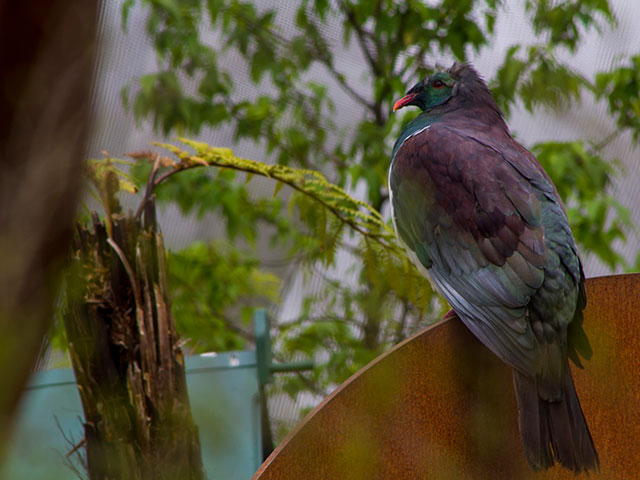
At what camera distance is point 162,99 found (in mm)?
2289

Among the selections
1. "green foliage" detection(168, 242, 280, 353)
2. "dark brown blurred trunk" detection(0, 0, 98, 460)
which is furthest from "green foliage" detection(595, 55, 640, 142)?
"dark brown blurred trunk" detection(0, 0, 98, 460)

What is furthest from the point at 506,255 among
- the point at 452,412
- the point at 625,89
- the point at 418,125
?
the point at 625,89

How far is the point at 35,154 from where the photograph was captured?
0.25 meters

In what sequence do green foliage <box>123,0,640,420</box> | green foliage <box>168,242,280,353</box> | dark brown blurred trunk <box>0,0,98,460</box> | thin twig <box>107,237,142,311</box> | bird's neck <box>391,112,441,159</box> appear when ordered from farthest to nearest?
green foliage <box>168,242,280,353</box>
green foliage <box>123,0,640,420</box>
bird's neck <box>391,112,441,159</box>
thin twig <box>107,237,142,311</box>
dark brown blurred trunk <box>0,0,98,460</box>

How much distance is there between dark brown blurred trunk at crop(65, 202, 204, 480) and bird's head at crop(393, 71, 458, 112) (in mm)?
701

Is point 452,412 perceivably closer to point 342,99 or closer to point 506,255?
point 506,255

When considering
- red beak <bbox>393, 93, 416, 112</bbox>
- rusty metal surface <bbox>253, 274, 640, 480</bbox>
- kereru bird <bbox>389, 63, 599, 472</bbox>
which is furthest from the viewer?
red beak <bbox>393, 93, 416, 112</bbox>

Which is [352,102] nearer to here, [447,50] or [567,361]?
[447,50]

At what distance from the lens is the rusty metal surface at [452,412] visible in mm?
866

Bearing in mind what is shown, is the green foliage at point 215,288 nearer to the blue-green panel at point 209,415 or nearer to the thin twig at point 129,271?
the blue-green panel at point 209,415

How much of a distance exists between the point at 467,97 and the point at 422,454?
2.70ft

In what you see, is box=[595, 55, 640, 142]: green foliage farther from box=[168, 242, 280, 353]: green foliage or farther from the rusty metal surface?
the rusty metal surface

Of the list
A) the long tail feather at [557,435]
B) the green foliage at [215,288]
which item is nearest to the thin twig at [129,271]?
the long tail feather at [557,435]

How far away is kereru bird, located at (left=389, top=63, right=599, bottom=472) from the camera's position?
98cm
